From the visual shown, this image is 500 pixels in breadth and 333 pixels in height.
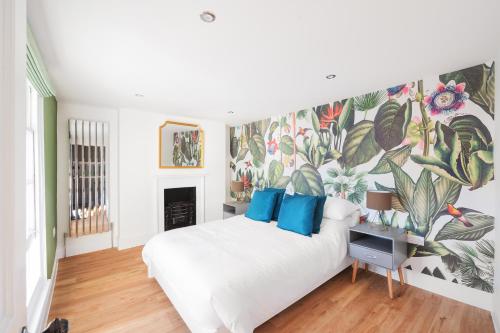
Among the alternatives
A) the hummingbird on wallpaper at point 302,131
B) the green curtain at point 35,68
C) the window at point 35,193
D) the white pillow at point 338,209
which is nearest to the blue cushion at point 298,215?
the white pillow at point 338,209

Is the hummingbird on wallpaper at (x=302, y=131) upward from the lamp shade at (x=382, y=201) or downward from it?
upward

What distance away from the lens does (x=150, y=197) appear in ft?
12.6

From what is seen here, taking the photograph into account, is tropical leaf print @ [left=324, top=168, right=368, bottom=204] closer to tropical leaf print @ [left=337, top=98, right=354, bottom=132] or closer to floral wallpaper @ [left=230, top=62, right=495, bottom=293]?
floral wallpaper @ [left=230, top=62, right=495, bottom=293]

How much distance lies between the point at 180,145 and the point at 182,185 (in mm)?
776

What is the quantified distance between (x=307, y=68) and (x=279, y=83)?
435 mm

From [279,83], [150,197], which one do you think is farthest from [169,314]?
[279,83]

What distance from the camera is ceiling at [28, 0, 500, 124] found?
134cm

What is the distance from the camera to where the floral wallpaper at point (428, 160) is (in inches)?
81.2

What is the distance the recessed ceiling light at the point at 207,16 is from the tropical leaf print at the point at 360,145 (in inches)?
90.2

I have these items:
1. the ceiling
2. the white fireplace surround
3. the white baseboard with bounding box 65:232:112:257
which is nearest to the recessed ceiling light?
the ceiling

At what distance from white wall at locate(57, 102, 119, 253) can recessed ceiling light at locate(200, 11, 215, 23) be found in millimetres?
2947

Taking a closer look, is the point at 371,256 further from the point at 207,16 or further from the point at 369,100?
the point at 207,16

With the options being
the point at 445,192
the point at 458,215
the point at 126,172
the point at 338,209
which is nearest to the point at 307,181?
the point at 338,209

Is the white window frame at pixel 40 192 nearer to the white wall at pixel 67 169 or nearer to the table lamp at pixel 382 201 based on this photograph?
the white wall at pixel 67 169
